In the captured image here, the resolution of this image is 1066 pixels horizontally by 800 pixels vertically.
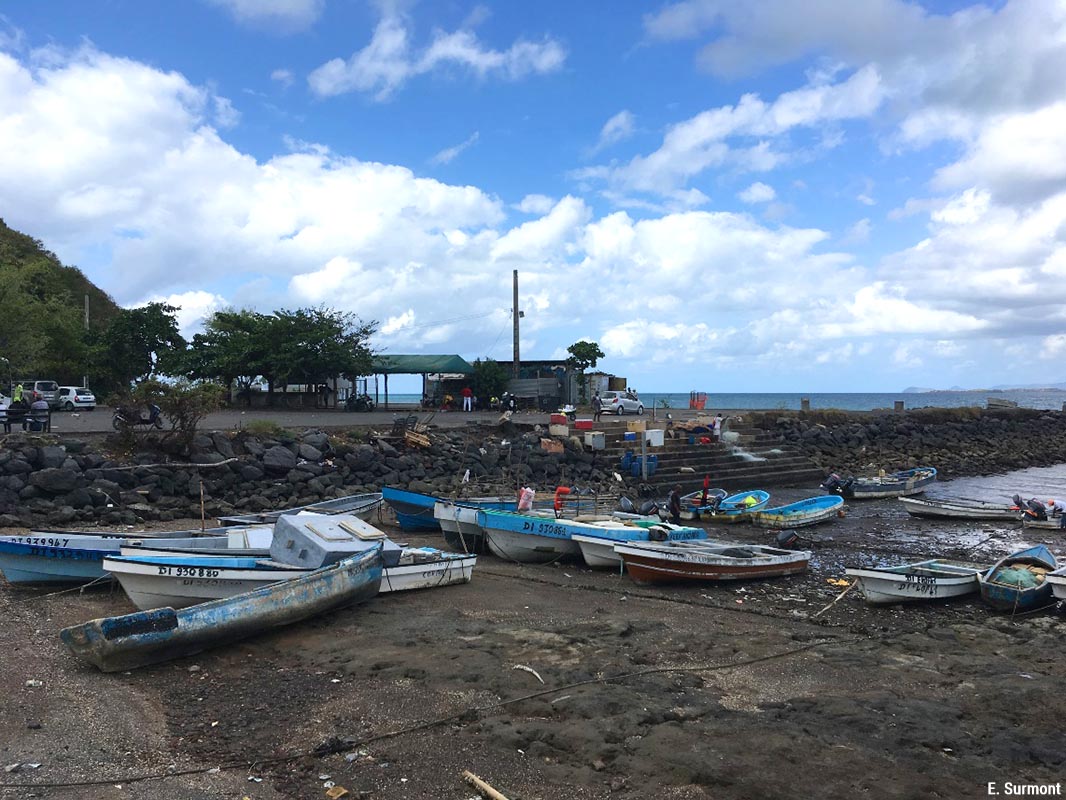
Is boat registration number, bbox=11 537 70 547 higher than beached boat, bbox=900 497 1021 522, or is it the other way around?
boat registration number, bbox=11 537 70 547

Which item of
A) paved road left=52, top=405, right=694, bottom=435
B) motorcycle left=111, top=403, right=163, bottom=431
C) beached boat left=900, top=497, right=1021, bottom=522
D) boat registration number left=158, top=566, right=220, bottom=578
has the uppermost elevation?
motorcycle left=111, top=403, right=163, bottom=431

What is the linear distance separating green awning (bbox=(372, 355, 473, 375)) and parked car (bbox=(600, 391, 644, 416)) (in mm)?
8650

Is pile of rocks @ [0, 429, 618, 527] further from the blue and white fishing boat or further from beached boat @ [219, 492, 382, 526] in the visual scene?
the blue and white fishing boat

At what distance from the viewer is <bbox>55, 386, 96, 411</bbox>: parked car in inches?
1398

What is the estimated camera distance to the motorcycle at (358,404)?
39.6 m

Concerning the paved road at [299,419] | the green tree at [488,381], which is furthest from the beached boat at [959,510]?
the green tree at [488,381]

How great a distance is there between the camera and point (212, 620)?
28.2 feet

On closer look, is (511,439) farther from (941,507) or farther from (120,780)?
(120,780)

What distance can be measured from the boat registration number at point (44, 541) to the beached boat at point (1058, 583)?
14.2 metres

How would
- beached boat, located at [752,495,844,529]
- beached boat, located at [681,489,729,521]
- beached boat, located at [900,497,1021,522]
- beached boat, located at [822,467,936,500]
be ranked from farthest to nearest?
beached boat, located at [822,467,936,500] < beached boat, located at [900,497,1021,522] < beached boat, located at [681,489,729,521] < beached boat, located at [752,495,844,529]

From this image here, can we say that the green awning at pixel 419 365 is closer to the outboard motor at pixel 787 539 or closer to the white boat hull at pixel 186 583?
the outboard motor at pixel 787 539

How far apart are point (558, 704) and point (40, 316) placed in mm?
41672

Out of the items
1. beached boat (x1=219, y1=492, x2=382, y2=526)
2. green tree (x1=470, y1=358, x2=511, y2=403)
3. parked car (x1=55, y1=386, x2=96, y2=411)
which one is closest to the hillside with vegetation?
parked car (x1=55, y1=386, x2=96, y2=411)

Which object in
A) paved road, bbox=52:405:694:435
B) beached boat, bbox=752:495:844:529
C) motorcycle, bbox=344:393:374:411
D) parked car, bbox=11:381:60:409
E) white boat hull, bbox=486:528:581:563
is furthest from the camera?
motorcycle, bbox=344:393:374:411
